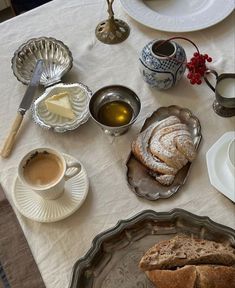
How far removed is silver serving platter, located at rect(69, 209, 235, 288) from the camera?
74 cm

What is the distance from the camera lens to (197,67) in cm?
97

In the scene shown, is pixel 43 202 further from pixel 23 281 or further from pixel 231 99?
pixel 231 99

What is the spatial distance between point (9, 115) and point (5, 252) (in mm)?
287

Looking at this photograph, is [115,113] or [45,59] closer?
[115,113]

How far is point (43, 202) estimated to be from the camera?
0.83 metres

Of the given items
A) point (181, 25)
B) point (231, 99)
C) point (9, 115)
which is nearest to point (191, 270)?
point (231, 99)

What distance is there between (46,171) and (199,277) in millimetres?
326

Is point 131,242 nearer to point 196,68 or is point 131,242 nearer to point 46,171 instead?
point 46,171

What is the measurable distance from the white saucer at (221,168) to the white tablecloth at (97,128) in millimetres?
23

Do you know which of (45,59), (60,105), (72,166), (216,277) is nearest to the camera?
(216,277)

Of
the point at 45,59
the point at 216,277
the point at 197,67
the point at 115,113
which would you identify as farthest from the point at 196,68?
the point at 216,277

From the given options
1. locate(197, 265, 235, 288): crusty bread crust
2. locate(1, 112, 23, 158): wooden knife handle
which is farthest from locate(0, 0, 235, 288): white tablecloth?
locate(197, 265, 235, 288): crusty bread crust

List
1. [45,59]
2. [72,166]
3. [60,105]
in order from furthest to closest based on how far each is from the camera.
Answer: [45,59] < [60,105] < [72,166]

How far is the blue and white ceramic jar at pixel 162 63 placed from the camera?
3.00 ft
